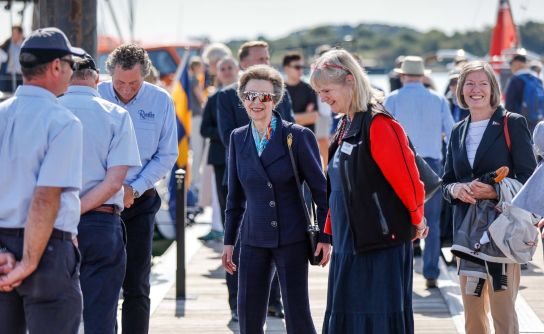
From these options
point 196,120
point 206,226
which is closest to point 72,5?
point 206,226

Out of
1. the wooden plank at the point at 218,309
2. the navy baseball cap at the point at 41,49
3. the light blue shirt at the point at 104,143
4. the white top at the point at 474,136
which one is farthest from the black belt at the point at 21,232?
the wooden plank at the point at 218,309

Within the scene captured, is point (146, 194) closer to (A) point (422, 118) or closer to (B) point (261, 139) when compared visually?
(B) point (261, 139)

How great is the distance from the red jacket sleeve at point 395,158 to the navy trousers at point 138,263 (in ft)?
5.94

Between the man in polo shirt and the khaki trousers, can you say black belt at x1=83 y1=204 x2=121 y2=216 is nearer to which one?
the man in polo shirt

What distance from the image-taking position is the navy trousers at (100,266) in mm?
6207

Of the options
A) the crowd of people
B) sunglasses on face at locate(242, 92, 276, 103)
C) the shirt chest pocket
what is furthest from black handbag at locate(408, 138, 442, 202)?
the shirt chest pocket

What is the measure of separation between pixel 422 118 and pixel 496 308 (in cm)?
403

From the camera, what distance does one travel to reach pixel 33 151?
5090 mm

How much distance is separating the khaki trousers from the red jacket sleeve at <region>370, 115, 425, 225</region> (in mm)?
1312

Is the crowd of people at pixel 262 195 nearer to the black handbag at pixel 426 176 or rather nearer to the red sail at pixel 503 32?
the black handbag at pixel 426 176

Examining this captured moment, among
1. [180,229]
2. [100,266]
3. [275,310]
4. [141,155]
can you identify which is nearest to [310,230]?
[141,155]

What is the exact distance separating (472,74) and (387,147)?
1.46m

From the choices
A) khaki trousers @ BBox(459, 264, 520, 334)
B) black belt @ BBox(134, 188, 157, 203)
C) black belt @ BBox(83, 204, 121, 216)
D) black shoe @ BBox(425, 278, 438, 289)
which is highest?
black belt @ BBox(83, 204, 121, 216)

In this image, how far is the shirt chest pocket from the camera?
739 centimetres
